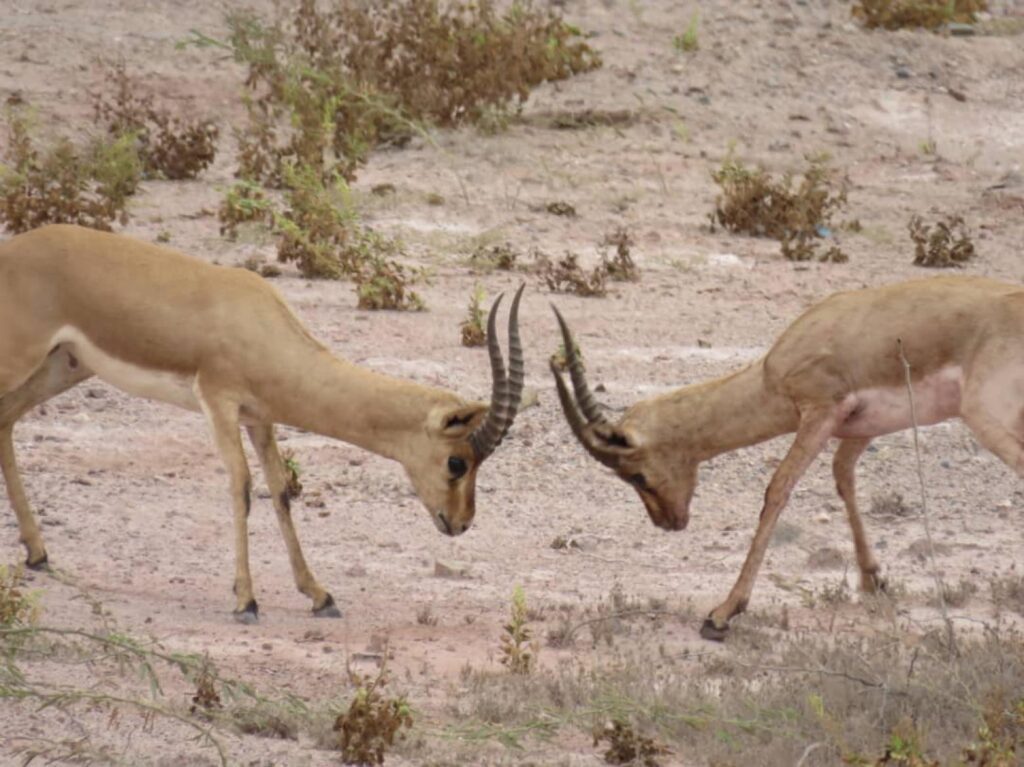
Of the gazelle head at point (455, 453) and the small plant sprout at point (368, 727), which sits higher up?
the gazelle head at point (455, 453)

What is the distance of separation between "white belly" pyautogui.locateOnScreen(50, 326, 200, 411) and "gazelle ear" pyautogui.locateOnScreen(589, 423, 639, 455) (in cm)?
179

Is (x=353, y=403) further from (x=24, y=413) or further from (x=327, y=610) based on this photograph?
(x=24, y=413)

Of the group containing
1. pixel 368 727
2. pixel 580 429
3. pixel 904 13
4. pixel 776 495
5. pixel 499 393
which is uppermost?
pixel 904 13

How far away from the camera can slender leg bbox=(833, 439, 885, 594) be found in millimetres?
9266

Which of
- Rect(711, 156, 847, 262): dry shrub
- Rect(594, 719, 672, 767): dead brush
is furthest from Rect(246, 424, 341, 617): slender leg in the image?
Rect(711, 156, 847, 262): dry shrub

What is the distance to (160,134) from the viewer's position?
1584 centimetres

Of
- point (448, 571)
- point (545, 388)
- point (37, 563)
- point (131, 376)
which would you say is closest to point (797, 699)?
point (448, 571)

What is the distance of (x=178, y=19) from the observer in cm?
1902

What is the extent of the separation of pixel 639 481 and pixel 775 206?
652 centimetres

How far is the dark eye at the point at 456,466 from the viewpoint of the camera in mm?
8469

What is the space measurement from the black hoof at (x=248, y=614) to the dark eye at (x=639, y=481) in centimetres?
180

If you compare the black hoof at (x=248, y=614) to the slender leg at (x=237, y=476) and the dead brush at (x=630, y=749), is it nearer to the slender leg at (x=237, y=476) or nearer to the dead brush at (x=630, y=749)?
the slender leg at (x=237, y=476)

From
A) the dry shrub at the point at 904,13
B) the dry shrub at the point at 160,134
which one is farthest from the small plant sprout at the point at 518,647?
the dry shrub at the point at 904,13

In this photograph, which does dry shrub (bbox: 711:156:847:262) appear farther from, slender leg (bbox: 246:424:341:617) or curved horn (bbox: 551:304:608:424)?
slender leg (bbox: 246:424:341:617)
